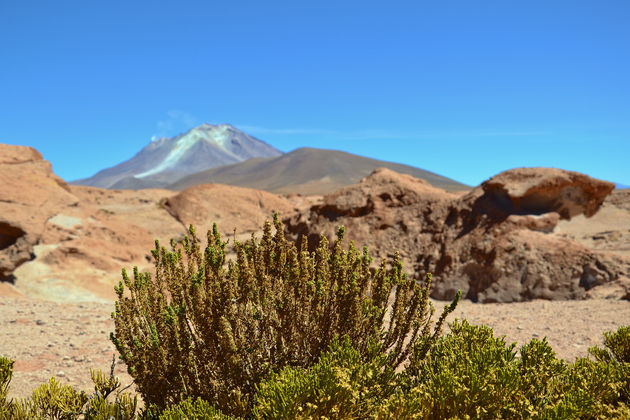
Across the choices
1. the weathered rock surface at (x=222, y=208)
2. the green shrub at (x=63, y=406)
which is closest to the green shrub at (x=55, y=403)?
the green shrub at (x=63, y=406)

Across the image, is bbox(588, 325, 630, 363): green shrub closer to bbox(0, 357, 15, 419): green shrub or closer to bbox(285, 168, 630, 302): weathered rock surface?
bbox(0, 357, 15, 419): green shrub

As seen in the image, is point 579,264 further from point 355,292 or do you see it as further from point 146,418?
point 146,418

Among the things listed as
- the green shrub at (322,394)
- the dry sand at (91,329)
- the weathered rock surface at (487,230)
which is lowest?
the dry sand at (91,329)

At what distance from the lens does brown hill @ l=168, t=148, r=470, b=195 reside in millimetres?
105688

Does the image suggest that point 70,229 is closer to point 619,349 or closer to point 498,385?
point 498,385

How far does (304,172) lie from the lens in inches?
4641

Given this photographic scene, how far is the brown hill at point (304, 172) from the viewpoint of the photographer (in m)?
106

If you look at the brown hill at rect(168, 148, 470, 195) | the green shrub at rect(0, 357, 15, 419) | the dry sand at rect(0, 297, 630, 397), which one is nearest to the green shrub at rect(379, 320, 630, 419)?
the green shrub at rect(0, 357, 15, 419)

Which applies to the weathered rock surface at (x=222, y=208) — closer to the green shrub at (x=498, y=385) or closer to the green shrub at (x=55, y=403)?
the green shrub at (x=55, y=403)

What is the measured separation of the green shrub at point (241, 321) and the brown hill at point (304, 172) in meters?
87.9

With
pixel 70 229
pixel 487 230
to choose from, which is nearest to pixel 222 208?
pixel 70 229

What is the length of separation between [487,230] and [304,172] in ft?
360

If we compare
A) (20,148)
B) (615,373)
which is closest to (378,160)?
(20,148)

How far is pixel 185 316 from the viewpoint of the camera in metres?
3.00
